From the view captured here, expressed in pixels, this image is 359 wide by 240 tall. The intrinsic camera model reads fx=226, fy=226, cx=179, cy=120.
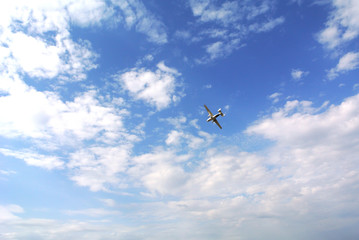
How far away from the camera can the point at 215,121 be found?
124375mm
